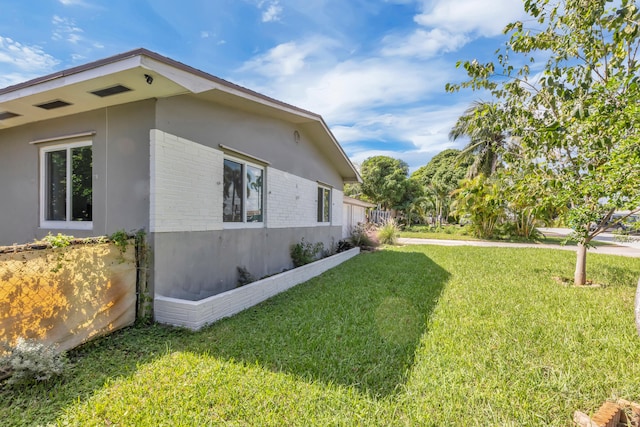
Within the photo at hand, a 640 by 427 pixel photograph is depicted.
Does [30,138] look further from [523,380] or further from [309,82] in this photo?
[523,380]

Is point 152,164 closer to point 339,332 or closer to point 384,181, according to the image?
point 339,332

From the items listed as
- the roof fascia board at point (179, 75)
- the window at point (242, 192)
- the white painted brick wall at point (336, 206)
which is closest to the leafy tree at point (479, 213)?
the white painted brick wall at point (336, 206)

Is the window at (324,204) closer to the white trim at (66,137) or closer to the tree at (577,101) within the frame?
the tree at (577,101)

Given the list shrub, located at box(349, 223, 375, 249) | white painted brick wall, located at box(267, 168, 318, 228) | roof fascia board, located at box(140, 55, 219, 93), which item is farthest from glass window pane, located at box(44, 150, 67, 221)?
shrub, located at box(349, 223, 375, 249)

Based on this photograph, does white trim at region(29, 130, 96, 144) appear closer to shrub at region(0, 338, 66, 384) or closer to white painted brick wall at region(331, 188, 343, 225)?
shrub at region(0, 338, 66, 384)

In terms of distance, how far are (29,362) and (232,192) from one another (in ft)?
14.1

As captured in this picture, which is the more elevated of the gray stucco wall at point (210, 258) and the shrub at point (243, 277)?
the gray stucco wall at point (210, 258)

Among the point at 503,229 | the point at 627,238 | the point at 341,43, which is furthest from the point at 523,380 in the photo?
the point at 503,229

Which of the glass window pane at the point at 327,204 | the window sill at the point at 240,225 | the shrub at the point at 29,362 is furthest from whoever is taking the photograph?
the glass window pane at the point at 327,204

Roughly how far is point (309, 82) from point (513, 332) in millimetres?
9745

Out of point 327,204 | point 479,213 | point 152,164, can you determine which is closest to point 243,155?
point 152,164

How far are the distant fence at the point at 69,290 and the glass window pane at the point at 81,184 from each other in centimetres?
174

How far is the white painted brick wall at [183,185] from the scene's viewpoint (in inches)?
186

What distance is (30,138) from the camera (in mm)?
6016
